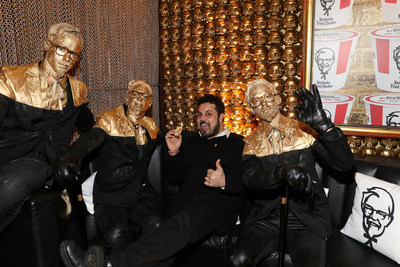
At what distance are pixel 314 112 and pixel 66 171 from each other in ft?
5.43

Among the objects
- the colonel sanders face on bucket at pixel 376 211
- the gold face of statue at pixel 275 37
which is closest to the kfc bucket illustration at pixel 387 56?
the gold face of statue at pixel 275 37

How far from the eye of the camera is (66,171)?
77.5 inches

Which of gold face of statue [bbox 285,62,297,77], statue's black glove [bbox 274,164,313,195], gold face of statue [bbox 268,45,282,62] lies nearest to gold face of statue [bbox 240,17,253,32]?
gold face of statue [bbox 268,45,282,62]

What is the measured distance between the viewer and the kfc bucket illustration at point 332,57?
9.12ft

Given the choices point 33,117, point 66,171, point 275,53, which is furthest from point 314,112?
point 33,117

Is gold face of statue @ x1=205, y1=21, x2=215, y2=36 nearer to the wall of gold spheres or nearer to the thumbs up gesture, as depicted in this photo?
the wall of gold spheres

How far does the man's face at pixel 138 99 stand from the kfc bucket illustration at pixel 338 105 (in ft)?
5.40

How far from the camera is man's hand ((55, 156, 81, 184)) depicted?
1.97m

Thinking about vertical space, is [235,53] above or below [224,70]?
above

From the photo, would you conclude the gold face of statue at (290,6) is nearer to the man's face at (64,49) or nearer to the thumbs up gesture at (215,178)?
the thumbs up gesture at (215,178)

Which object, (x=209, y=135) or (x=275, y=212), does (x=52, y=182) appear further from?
(x=275, y=212)

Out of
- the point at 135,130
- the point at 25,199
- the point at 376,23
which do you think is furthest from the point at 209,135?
the point at 376,23

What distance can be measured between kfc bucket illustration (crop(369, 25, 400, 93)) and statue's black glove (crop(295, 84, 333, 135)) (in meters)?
0.99

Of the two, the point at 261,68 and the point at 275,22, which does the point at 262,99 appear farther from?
the point at 275,22
